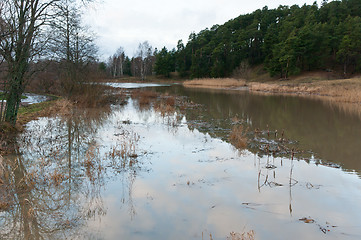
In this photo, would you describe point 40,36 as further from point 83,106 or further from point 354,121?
point 354,121

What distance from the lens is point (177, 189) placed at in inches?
203

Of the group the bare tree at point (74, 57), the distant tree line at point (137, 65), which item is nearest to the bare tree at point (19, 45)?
the bare tree at point (74, 57)

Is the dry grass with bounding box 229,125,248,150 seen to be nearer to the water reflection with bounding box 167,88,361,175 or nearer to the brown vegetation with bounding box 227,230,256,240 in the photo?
the water reflection with bounding box 167,88,361,175

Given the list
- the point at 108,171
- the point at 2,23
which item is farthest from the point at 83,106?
the point at 108,171

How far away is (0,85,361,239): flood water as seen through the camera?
3.83m

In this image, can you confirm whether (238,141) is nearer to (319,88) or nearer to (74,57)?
(74,57)

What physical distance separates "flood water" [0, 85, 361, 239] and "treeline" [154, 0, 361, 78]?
4225cm

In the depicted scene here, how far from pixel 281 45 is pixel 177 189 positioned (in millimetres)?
50222

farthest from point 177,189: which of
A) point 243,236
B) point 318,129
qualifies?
point 318,129

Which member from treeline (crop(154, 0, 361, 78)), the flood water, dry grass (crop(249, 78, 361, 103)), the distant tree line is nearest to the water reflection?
the flood water

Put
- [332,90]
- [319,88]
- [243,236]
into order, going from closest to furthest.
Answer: [243,236] → [332,90] → [319,88]

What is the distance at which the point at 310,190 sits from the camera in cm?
522

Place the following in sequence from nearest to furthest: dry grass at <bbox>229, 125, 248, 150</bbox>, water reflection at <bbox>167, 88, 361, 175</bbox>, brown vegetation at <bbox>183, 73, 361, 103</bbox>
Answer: water reflection at <bbox>167, 88, 361, 175</bbox>, dry grass at <bbox>229, 125, 248, 150</bbox>, brown vegetation at <bbox>183, 73, 361, 103</bbox>

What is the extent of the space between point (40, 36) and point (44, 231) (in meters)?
7.14
